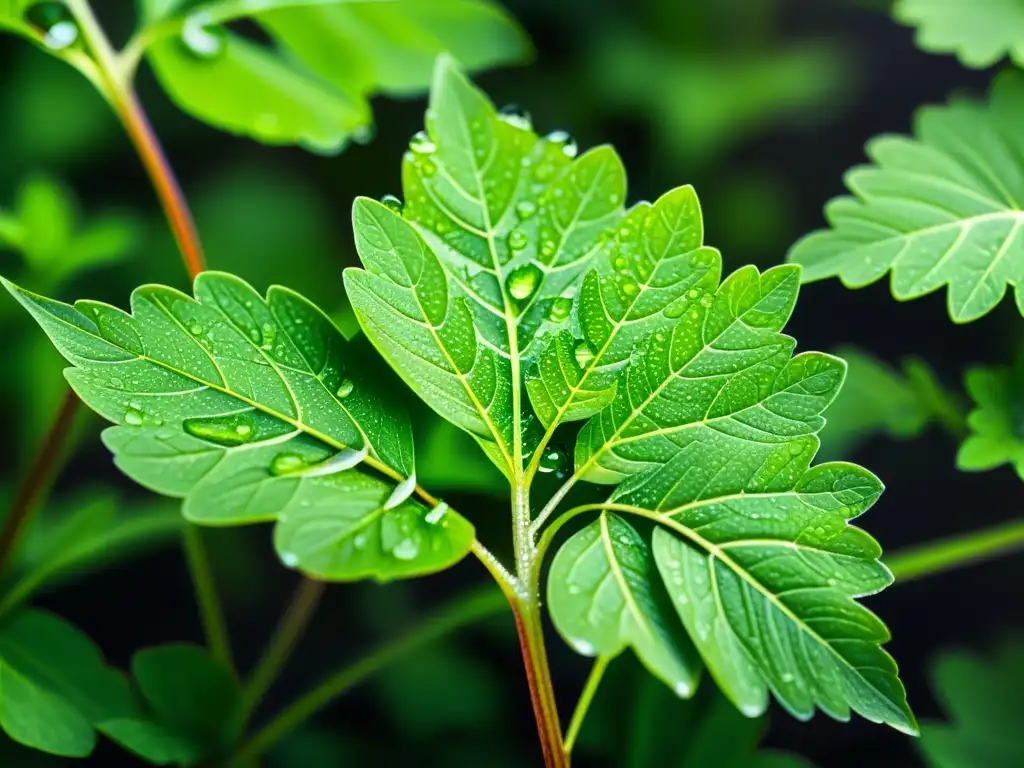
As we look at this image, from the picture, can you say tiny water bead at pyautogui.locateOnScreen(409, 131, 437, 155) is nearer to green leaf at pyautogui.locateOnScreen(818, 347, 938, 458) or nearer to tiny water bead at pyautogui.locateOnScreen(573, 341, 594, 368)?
tiny water bead at pyautogui.locateOnScreen(573, 341, 594, 368)

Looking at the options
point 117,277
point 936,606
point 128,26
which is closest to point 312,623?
point 117,277

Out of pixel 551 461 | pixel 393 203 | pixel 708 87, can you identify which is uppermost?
pixel 708 87

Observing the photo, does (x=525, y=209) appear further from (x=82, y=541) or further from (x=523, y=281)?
(x=82, y=541)

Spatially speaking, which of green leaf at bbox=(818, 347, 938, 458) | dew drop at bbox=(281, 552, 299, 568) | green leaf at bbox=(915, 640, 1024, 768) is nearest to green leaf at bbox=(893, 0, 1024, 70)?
green leaf at bbox=(818, 347, 938, 458)

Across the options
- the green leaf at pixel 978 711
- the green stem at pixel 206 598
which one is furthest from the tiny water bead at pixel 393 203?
the green leaf at pixel 978 711

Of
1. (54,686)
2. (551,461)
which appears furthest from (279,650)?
(551,461)
